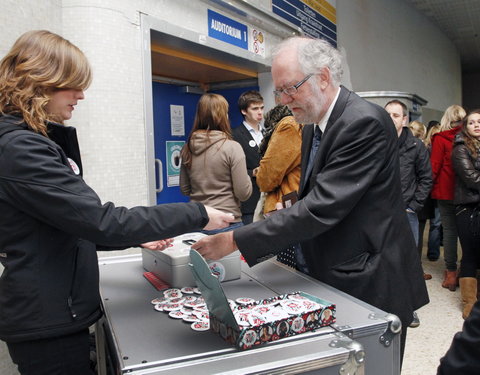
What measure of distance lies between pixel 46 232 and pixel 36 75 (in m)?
0.42

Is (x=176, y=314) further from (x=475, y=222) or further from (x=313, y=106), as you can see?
(x=475, y=222)

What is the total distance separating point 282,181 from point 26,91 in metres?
1.94

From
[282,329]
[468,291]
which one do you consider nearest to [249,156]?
[468,291]

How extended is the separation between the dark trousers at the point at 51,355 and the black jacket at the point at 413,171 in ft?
10.6

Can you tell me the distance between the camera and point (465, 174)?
3.42m

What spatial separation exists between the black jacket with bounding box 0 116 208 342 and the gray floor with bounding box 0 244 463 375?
112 cm

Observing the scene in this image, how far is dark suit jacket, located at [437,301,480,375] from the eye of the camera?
2.74 ft

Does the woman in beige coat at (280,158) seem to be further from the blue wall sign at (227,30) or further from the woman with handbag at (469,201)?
the woman with handbag at (469,201)

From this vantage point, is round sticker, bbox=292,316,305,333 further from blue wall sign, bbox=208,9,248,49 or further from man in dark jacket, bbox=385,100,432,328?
man in dark jacket, bbox=385,100,432,328

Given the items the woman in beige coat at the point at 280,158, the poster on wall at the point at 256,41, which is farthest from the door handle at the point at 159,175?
the poster on wall at the point at 256,41

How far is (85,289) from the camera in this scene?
1.20m

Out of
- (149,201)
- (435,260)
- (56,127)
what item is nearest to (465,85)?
(435,260)

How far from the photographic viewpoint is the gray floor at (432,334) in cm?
264

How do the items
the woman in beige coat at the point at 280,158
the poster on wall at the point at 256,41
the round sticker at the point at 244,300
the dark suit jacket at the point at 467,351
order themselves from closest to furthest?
the dark suit jacket at the point at 467,351 < the round sticker at the point at 244,300 < the woman in beige coat at the point at 280,158 < the poster on wall at the point at 256,41
